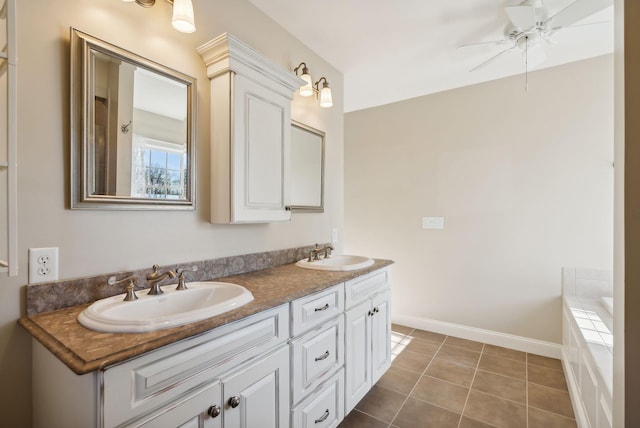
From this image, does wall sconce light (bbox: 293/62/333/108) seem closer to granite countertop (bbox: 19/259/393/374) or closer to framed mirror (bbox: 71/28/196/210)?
framed mirror (bbox: 71/28/196/210)

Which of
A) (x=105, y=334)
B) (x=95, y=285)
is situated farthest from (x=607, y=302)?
(x=95, y=285)

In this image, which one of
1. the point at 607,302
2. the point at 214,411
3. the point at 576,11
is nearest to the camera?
the point at 214,411

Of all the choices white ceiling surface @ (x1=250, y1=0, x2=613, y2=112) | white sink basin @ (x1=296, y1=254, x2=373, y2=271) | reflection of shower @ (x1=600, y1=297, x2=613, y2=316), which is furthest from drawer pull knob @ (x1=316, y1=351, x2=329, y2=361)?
reflection of shower @ (x1=600, y1=297, x2=613, y2=316)

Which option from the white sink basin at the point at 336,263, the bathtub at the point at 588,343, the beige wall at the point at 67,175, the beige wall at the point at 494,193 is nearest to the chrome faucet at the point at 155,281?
the beige wall at the point at 67,175

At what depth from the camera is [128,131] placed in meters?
1.22

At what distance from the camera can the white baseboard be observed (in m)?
2.58

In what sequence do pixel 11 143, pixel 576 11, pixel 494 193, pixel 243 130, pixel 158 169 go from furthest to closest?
1. pixel 494 193
2. pixel 576 11
3. pixel 243 130
4. pixel 158 169
5. pixel 11 143

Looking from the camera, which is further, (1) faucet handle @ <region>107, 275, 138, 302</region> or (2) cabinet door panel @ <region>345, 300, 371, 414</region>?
(2) cabinet door panel @ <region>345, 300, 371, 414</region>

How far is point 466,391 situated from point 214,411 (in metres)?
1.88

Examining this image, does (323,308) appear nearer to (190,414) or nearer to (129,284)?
(190,414)

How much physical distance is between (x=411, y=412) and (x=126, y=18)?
8.35 feet

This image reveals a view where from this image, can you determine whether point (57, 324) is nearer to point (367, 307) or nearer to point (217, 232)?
point (217, 232)

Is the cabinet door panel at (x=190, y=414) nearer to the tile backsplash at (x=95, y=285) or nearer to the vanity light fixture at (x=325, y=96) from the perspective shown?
the tile backsplash at (x=95, y=285)

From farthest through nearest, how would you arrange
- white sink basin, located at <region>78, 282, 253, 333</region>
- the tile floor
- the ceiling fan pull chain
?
the ceiling fan pull chain, the tile floor, white sink basin, located at <region>78, 282, 253, 333</region>
